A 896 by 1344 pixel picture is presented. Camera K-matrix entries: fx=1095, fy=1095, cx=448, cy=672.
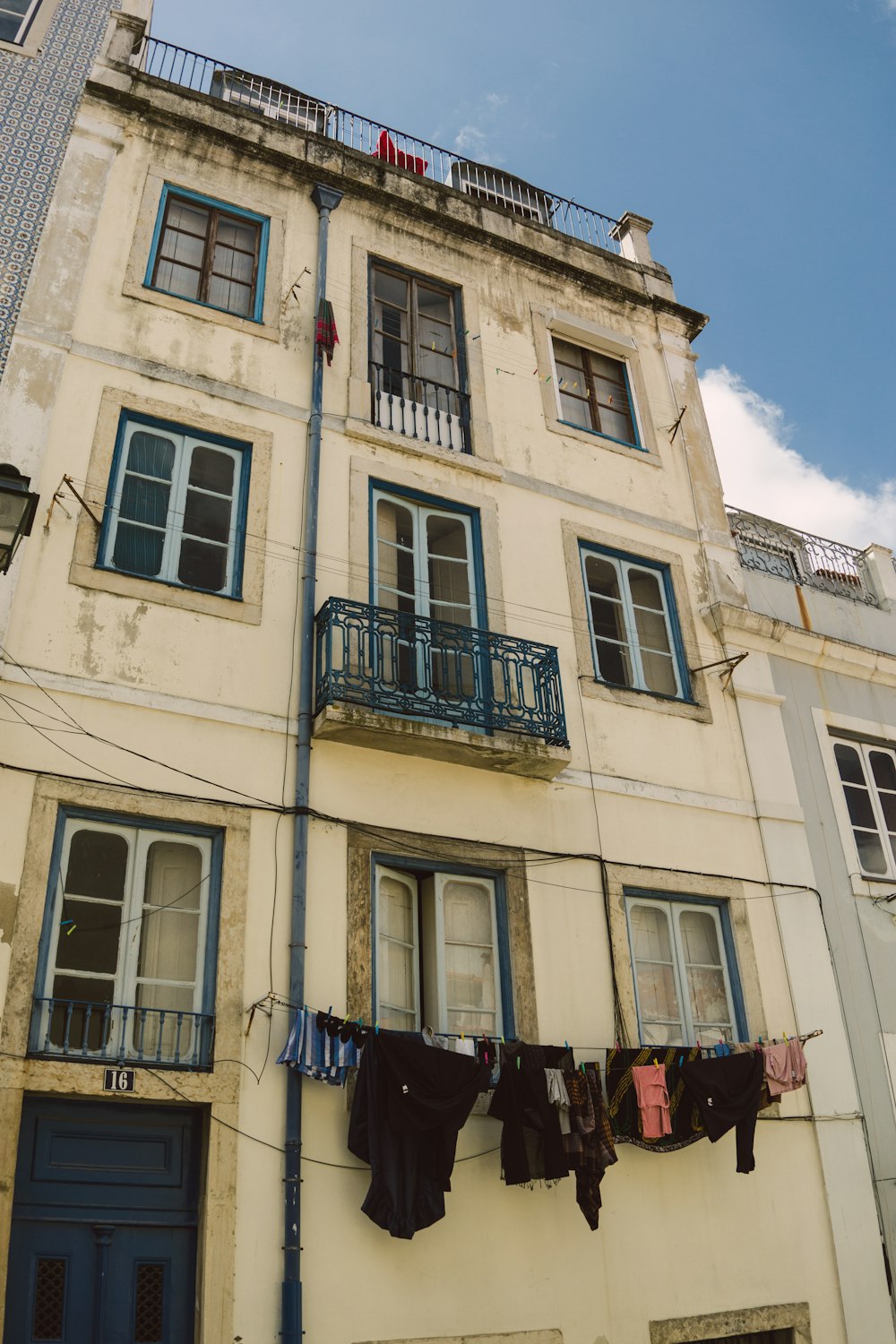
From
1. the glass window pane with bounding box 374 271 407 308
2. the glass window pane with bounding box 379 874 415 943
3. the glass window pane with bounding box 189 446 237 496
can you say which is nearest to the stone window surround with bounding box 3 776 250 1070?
the glass window pane with bounding box 379 874 415 943

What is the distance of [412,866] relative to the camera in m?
7.66

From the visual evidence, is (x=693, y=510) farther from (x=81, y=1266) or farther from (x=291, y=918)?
(x=81, y=1266)

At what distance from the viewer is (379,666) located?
25.6 feet

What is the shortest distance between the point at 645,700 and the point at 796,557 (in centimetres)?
333

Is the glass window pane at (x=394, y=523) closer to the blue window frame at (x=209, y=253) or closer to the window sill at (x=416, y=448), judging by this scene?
the window sill at (x=416, y=448)

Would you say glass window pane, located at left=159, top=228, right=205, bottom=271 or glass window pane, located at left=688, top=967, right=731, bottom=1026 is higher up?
glass window pane, located at left=159, top=228, right=205, bottom=271

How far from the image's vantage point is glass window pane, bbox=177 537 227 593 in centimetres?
795

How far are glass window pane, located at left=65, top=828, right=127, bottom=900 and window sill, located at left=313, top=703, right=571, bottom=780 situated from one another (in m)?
1.55

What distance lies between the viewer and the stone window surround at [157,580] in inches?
294

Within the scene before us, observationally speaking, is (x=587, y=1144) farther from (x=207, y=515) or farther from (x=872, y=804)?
(x=207, y=515)

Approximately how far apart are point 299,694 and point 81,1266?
3663 mm

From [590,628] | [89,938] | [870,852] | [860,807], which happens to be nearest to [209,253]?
[590,628]

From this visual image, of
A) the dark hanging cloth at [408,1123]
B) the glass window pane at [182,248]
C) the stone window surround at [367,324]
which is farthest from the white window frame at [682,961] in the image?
the glass window pane at [182,248]

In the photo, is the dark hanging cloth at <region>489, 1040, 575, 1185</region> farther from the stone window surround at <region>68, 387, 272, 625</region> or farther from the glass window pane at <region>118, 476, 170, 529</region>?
the glass window pane at <region>118, 476, 170, 529</region>
